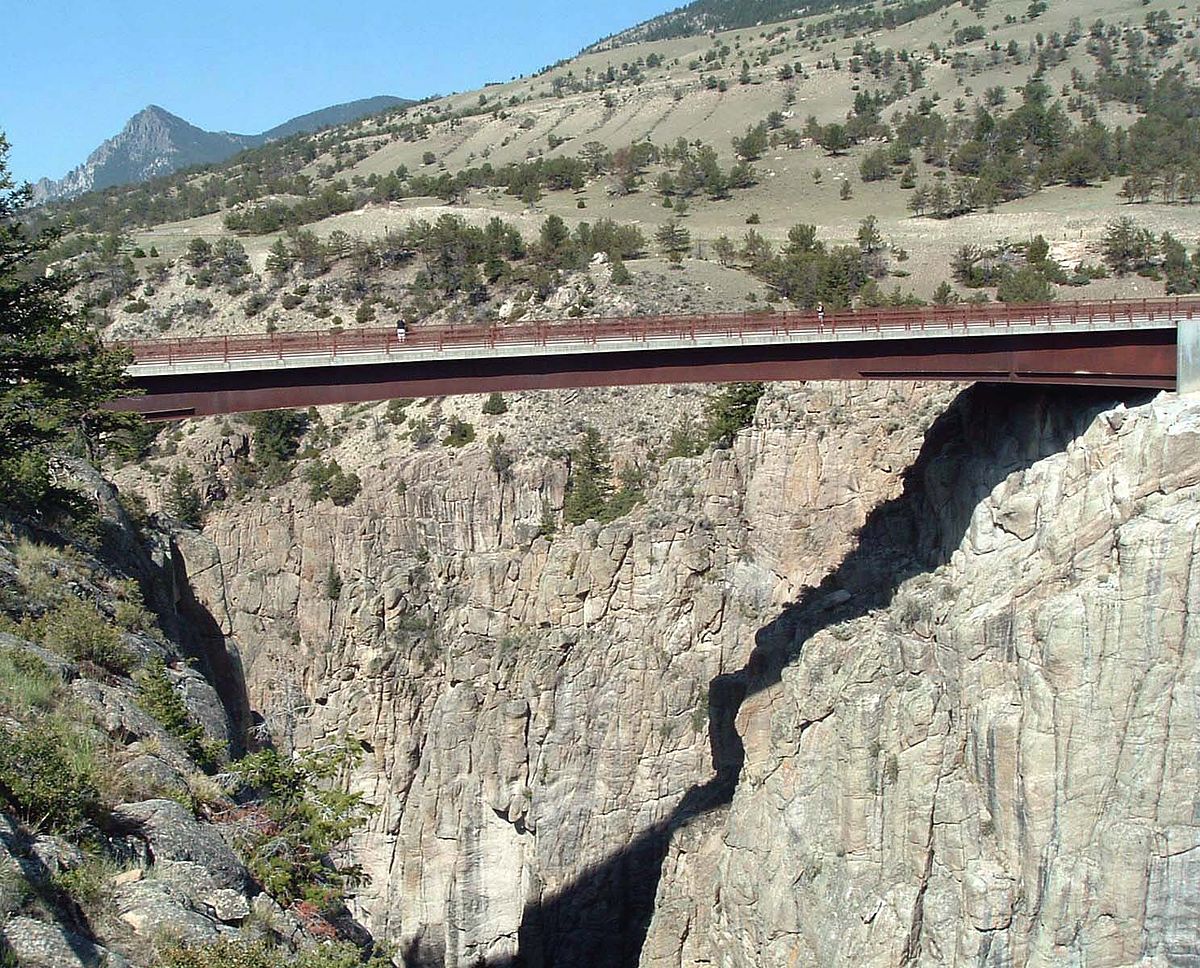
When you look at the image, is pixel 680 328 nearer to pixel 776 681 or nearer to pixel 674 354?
pixel 674 354

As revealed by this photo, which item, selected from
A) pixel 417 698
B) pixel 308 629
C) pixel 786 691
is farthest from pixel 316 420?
pixel 786 691

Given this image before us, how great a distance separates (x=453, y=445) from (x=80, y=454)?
73.8 feet

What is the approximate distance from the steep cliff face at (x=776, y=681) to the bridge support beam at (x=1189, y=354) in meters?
1.18

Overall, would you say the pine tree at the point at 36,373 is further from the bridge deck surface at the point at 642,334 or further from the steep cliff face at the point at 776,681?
the steep cliff face at the point at 776,681

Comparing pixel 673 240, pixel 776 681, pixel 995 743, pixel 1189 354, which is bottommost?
pixel 776 681

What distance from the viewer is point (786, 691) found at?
2864 centimetres

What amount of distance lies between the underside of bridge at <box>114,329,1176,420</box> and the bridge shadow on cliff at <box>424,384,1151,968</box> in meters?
0.93

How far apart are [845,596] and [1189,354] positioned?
34.7ft

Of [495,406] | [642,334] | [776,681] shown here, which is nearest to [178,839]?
[642,334]

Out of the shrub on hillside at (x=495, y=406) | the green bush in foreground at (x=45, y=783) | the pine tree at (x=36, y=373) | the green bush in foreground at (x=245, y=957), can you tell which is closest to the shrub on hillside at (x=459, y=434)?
the shrub on hillside at (x=495, y=406)

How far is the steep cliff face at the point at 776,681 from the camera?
2211 cm

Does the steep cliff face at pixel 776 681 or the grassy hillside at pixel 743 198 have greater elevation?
the grassy hillside at pixel 743 198

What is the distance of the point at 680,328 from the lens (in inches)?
1064

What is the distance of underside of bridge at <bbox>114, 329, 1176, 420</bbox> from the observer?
25281 mm
